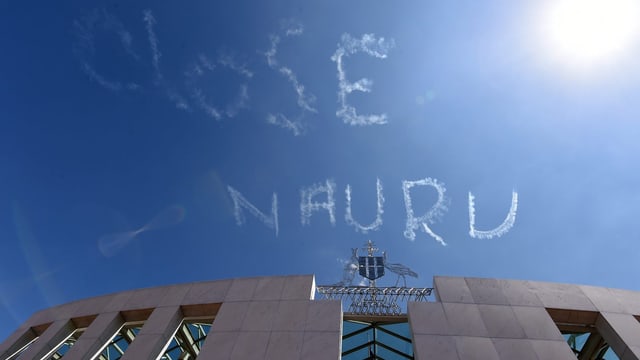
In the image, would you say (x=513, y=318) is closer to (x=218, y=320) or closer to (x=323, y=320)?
(x=323, y=320)

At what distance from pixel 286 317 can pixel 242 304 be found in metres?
2.79

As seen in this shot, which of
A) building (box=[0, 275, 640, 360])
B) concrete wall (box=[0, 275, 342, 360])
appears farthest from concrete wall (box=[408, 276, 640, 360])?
concrete wall (box=[0, 275, 342, 360])

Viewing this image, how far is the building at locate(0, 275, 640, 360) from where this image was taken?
15062 mm

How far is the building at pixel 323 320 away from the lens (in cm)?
1506

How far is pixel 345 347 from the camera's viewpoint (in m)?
27.0

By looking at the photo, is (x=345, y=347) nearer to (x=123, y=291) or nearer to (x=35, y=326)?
(x=123, y=291)

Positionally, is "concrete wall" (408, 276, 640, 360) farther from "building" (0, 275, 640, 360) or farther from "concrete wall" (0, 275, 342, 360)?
"concrete wall" (0, 275, 342, 360)

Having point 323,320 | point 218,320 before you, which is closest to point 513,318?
point 323,320

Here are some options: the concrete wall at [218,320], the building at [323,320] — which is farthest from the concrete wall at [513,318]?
the concrete wall at [218,320]

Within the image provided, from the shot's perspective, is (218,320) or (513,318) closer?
(513,318)

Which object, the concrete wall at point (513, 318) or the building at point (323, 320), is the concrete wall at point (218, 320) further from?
the concrete wall at point (513, 318)

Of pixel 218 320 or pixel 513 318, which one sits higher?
pixel 513 318

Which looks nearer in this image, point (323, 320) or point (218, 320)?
point (323, 320)

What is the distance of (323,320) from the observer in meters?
16.3
